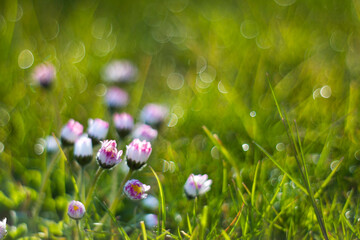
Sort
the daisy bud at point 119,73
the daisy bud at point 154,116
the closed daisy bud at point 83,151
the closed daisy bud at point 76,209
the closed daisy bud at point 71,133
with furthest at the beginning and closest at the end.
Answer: the daisy bud at point 119,73
the daisy bud at point 154,116
the closed daisy bud at point 71,133
the closed daisy bud at point 83,151
the closed daisy bud at point 76,209

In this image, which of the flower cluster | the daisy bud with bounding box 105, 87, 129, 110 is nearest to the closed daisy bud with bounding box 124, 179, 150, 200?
the flower cluster

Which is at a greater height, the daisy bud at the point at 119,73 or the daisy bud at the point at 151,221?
the daisy bud at the point at 119,73

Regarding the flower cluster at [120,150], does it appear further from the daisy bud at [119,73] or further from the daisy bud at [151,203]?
the daisy bud at [119,73]

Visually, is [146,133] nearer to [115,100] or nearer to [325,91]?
[115,100]

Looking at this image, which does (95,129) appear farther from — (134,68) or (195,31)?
(195,31)

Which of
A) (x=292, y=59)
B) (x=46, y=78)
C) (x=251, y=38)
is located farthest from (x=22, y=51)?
(x=292, y=59)

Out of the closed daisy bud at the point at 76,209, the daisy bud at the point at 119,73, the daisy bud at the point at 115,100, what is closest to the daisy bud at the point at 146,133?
the daisy bud at the point at 115,100
